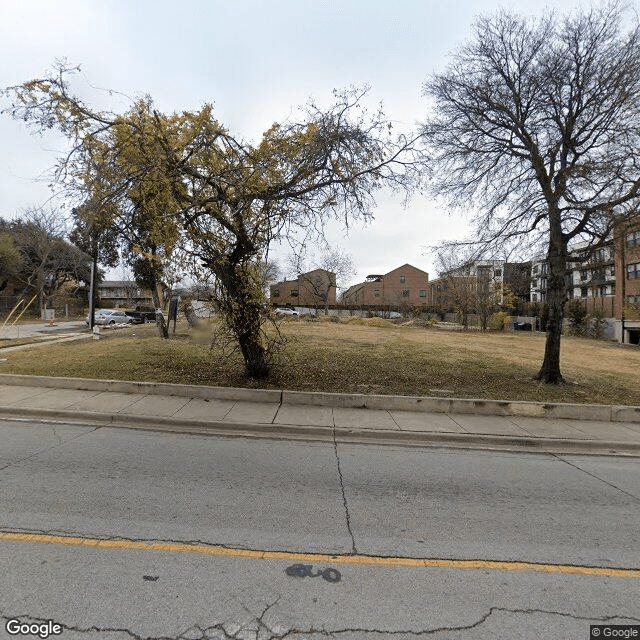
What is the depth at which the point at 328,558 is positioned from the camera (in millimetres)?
3064

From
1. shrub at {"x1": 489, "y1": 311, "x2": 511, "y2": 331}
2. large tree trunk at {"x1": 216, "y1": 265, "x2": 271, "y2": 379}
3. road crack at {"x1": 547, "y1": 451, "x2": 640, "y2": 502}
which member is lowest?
road crack at {"x1": 547, "y1": 451, "x2": 640, "y2": 502}

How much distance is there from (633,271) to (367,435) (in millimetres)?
41724

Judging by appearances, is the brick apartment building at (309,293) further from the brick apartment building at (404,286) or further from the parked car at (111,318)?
the parked car at (111,318)

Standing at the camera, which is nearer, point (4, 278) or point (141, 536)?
point (141, 536)

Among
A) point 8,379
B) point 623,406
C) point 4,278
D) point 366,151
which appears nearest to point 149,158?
point 366,151

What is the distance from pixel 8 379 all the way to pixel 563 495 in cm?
1096

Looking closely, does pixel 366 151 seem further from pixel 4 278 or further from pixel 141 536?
pixel 4 278

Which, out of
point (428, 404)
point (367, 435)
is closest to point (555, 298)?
point (428, 404)

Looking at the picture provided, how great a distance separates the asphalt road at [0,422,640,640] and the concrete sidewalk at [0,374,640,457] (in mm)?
1209

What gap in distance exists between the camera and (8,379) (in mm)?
8938

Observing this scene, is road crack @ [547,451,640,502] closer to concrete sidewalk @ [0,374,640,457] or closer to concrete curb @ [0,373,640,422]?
concrete sidewalk @ [0,374,640,457]

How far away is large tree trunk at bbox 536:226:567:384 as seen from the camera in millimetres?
10633

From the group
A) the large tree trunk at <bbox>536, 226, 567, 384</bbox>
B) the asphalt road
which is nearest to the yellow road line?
the asphalt road

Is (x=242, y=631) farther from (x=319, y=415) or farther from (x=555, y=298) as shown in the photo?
(x=555, y=298)
